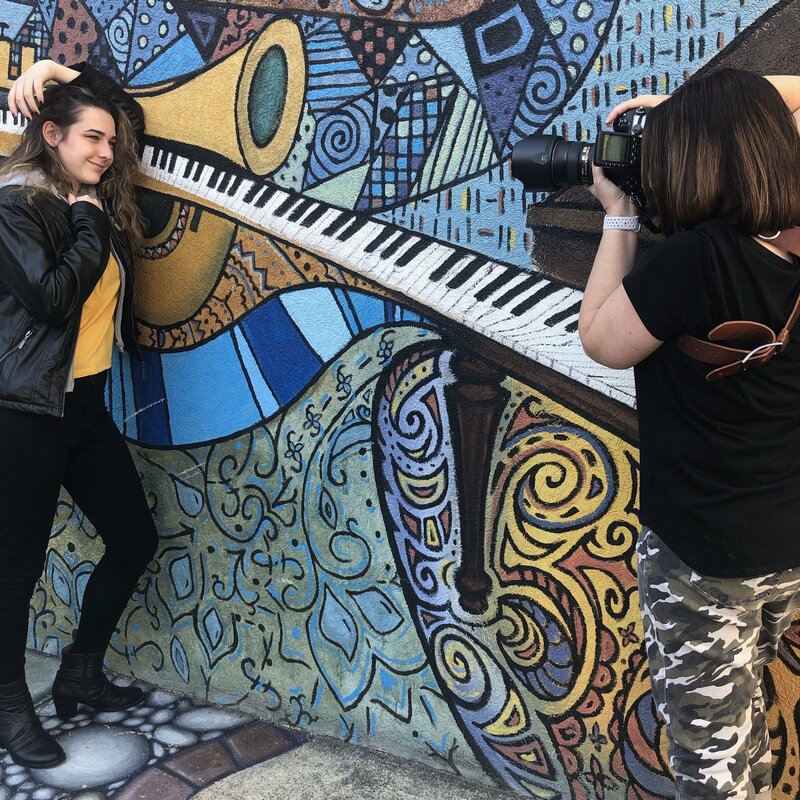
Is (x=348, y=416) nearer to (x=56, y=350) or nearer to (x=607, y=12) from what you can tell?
(x=56, y=350)

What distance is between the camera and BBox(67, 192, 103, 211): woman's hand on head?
2617 mm

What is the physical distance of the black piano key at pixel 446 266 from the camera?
2.42 metres

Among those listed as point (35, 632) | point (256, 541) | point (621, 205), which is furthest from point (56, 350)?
point (621, 205)

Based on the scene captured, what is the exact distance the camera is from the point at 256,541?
293cm

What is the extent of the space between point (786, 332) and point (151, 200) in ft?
7.27

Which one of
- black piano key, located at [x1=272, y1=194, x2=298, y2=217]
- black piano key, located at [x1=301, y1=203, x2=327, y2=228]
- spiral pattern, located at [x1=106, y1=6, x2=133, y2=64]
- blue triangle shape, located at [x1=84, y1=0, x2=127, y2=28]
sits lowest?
black piano key, located at [x1=301, y1=203, x2=327, y2=228]

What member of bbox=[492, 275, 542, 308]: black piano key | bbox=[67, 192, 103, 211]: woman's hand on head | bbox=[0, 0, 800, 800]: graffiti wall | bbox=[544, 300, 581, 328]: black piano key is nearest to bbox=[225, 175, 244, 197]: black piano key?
bbox=[0, 0, 800, 800]: graffiti wall

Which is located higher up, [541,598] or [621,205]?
[621,205]

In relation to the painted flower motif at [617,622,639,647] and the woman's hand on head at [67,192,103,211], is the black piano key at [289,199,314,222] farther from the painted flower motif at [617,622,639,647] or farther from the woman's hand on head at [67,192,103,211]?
the painted flower motif at [617,622,639,647]

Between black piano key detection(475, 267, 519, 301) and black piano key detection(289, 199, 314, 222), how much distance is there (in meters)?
0.64

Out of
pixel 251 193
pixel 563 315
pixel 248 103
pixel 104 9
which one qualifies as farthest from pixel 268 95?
pixel 563 315

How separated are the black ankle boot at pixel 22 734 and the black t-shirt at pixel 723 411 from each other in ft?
7.06

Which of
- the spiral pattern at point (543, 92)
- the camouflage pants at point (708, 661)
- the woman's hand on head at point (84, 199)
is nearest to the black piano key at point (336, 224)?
the spiral pattern at point (543, 92)

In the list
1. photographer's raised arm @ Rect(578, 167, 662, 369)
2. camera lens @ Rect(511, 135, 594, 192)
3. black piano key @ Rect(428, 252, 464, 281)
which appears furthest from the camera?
black piano key @ Rect(428, 252, 464, 281)
